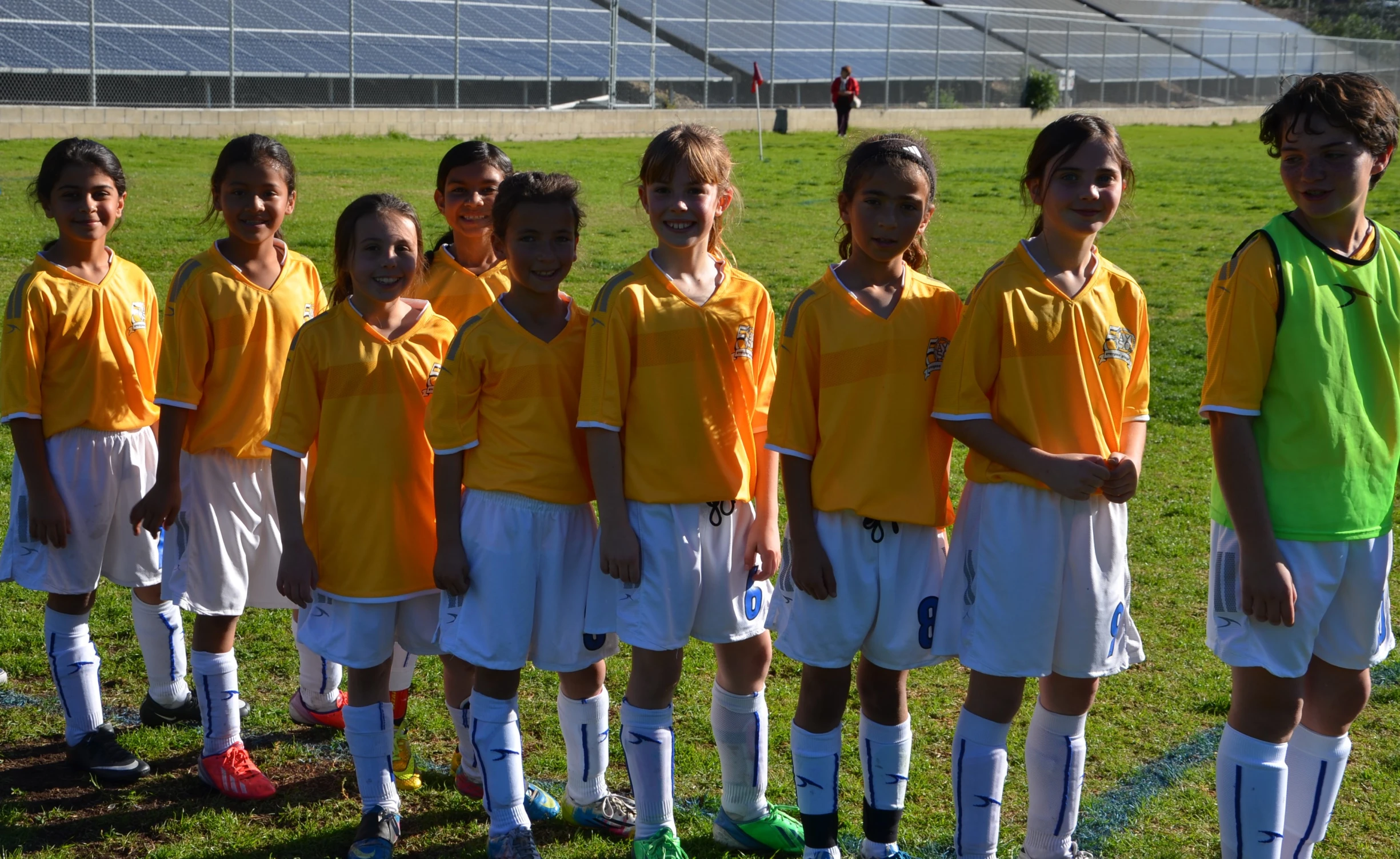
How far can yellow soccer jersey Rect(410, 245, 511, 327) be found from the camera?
148 inches

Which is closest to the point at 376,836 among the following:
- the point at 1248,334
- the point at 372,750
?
the point at 372,750

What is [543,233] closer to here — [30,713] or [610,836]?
[610,836]

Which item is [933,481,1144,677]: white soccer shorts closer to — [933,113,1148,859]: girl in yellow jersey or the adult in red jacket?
[933,113,1148,859]: girl in yellow jersey

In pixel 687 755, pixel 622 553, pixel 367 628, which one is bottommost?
pixel 687 755

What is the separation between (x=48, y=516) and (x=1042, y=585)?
264 cm

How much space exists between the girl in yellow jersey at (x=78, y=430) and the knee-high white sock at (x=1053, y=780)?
8.02ft

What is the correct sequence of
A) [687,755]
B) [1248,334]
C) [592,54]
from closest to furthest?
[1248,334]
[687,755]
[592,54]

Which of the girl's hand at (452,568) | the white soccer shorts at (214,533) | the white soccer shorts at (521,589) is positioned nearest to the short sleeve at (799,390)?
the white soccer shorts at (521,589)

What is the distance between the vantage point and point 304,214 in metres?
12.6

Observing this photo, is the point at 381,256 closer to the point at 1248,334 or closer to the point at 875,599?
the point at 875,599

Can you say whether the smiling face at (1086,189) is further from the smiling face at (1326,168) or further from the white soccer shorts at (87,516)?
the white soccer shorts at (87,516)

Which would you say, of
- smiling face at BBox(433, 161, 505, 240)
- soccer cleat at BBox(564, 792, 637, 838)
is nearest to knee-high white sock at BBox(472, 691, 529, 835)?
soccer cleat at BBox(564, 792, 637, 838)

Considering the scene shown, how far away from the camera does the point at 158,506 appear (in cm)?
351

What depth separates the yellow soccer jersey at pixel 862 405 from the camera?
9.84 feet
